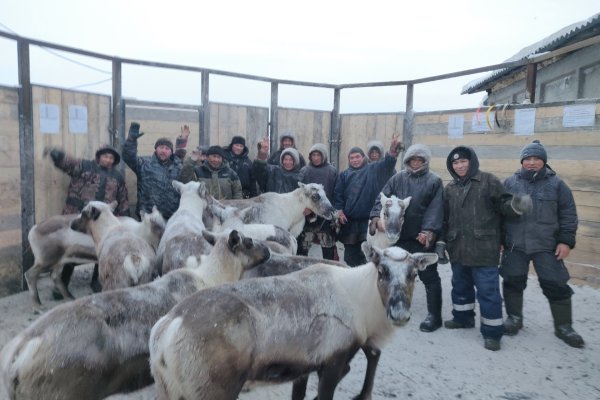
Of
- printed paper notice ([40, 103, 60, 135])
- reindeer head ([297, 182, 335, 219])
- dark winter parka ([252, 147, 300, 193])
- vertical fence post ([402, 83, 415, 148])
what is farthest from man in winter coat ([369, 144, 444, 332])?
printed paper notice ([40, 103, 60, 135])

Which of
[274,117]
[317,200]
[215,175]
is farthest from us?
[274,117]

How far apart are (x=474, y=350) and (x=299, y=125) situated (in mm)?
5601

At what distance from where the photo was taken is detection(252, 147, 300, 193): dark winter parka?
24.3 feet

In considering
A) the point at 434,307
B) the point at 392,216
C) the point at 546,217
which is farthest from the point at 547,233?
the point at 392,216

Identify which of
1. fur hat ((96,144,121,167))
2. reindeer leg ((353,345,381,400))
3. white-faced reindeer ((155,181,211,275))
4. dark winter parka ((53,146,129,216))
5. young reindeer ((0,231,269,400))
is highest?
fur hat ((96,144,121,167))

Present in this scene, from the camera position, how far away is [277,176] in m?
7.43

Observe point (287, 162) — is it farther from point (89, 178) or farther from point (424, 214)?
point (89, 178)

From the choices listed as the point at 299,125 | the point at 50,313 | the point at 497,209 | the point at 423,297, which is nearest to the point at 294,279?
the point at 50,313

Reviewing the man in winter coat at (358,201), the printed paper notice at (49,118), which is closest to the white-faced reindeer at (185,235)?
the printed paper notice at (49,118)

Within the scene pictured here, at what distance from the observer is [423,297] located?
6398mm

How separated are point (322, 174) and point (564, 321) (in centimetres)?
394

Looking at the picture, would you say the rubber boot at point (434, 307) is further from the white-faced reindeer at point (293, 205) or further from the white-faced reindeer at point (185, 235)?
the white-faced reindeer at point (185, 235)

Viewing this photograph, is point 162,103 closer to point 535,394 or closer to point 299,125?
point 299,125

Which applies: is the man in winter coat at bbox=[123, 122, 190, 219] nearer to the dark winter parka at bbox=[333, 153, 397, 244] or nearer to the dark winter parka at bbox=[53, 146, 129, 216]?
the dark winter parka at bbox=[53, 146, 129, 216]
